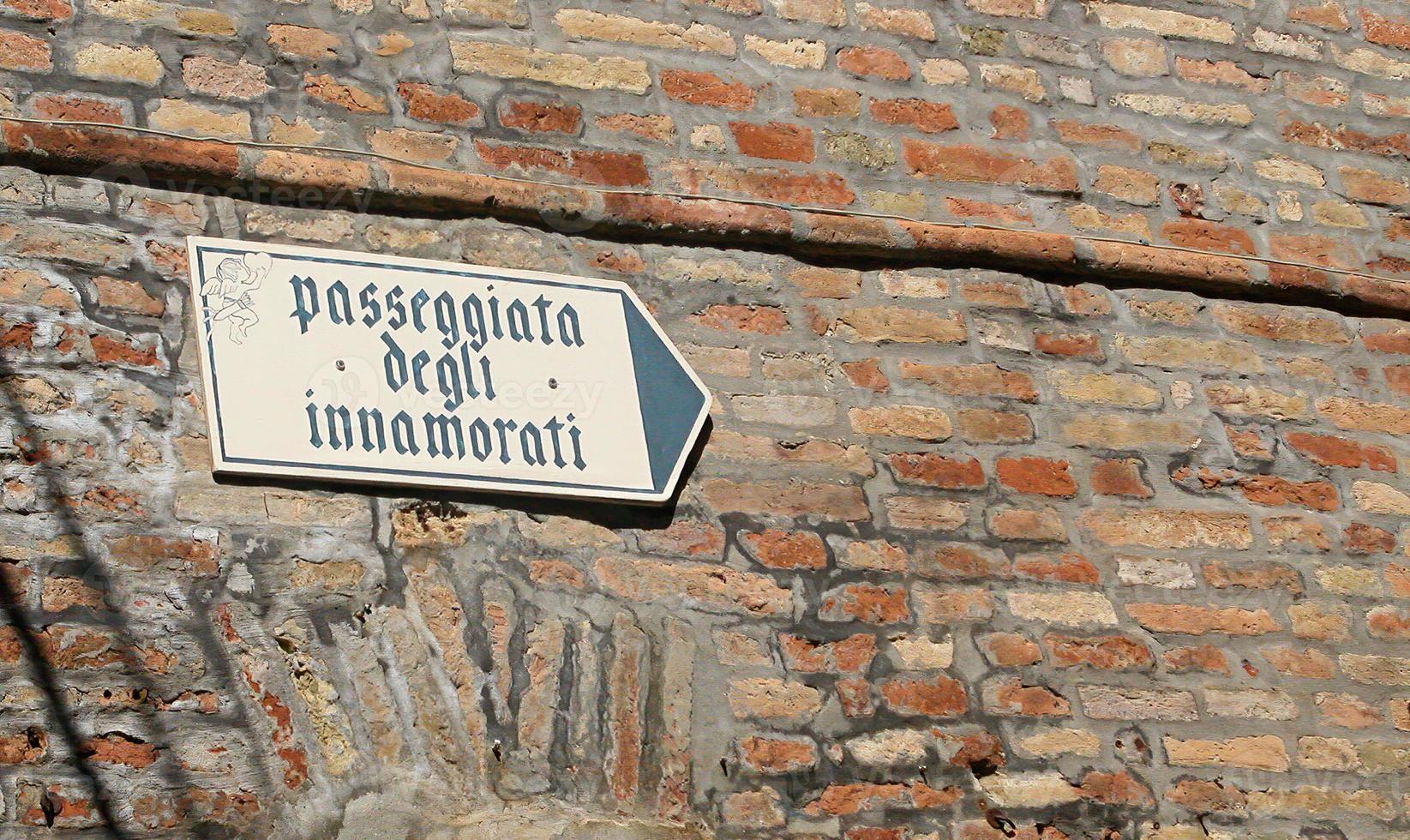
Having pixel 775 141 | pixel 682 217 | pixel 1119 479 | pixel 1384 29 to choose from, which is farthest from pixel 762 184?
pixel 1384 29

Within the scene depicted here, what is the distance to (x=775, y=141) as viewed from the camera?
3.40 m

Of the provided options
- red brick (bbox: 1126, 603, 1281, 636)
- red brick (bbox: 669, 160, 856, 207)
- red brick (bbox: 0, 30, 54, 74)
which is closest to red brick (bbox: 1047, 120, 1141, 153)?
red brick (bbox: 669, 160, 856, 207)

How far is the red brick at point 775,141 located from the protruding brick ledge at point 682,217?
15 centimetres

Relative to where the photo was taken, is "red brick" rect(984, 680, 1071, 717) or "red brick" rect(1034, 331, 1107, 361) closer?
"red brick" rect(984, 680, 1071, 717)

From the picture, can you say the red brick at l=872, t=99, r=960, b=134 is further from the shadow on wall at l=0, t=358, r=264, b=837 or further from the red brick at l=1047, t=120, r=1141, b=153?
the shadow on wall at l=0, t=358, r=264, b=837

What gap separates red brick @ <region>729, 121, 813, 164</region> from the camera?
337 centimetres

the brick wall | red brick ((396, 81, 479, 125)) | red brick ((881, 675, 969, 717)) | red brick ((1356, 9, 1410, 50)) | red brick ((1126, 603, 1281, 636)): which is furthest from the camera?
red brick ((1356, 9, 1410, 50))

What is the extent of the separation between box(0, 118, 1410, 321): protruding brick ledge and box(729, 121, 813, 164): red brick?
0.50 feet

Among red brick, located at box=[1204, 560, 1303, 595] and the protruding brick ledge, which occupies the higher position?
the protruding brick ledge

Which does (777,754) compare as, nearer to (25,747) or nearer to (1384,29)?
(25,747)

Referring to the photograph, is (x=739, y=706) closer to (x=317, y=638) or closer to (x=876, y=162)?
(x=317, y=638)

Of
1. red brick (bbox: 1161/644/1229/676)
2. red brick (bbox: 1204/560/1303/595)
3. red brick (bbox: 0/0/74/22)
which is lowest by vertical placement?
Answer: red brick (bbox: 1161/644/1229/676)

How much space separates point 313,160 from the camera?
3006mm

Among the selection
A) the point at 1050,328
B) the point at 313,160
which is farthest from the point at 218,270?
the point at 1050,328
